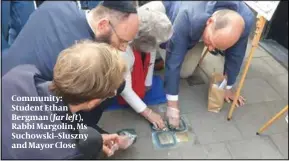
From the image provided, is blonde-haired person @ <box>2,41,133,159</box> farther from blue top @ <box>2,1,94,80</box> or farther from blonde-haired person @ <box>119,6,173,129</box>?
blonde-haired person @ <box>119,6,173,129</box>

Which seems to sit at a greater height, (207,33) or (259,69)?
(207,33)

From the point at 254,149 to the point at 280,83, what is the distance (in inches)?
25.4

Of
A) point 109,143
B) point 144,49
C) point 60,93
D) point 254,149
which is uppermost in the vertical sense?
point 60,93

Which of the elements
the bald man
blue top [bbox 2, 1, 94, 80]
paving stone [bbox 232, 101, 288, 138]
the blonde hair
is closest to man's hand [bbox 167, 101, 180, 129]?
the bald man

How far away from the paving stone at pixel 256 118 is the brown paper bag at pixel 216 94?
112mm

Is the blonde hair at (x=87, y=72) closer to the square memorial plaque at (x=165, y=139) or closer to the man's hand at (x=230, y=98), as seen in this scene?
the square memorial plaque at (x=165, y=139)

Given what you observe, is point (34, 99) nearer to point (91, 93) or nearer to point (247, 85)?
point (91, 93)

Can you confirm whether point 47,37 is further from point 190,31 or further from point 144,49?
point 190,31

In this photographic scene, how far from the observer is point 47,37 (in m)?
1.18

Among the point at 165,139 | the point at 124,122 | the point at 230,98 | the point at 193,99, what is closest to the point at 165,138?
the point at 165,139

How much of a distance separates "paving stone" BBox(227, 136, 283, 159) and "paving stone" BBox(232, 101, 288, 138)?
0.16 feet

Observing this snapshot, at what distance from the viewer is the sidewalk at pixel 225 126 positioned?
1437mm

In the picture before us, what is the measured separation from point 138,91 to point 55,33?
1.94 ft

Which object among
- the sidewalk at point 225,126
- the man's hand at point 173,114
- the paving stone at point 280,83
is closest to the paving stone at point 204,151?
the sidewalk at point 225,126
